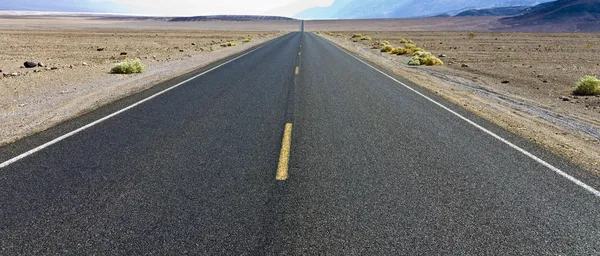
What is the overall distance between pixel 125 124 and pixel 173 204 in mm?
3869

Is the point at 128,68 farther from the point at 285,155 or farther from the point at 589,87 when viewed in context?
the point at 589,87

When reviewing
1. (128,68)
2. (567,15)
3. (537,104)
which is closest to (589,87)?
(537,104)

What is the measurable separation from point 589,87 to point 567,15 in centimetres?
11796

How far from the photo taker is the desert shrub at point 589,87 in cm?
1249

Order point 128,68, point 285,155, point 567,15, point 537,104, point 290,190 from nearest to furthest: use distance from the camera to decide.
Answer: point 290,190
point 285,155
point 537,104
point 128,68
point 567,15

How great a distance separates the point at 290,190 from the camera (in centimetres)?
431

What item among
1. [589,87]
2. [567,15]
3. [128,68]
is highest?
[567,15]

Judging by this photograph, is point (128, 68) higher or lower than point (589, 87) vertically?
lower

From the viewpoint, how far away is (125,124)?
713cm

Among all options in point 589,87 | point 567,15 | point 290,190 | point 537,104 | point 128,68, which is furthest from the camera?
point 567,15

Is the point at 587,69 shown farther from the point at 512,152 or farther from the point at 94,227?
the point at 94,227

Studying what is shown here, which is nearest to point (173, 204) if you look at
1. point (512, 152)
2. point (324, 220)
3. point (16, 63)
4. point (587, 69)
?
point (324, 220)

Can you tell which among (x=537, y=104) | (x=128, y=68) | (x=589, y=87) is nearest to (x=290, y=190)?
(x=537, y=104)

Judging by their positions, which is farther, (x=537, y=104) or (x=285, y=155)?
(x=537, y=104)
